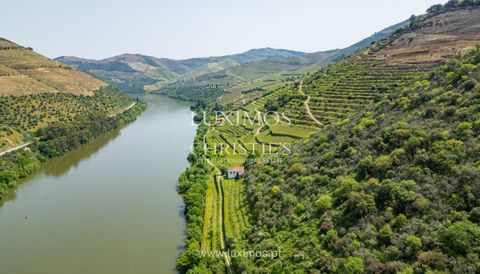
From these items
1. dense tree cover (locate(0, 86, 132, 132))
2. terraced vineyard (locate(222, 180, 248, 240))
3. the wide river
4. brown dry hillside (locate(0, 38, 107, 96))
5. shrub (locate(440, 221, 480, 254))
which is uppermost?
brown dry hillside (locate(0, 38, 107, 96))

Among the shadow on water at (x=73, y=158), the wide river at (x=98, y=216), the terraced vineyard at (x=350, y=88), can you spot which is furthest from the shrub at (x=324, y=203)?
the shadow on water at (x=73, y=158)

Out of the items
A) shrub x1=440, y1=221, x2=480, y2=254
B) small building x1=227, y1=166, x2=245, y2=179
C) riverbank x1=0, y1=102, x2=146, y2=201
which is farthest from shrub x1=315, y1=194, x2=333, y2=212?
riverbank x1=0, y1=102, x2=146, y2=201

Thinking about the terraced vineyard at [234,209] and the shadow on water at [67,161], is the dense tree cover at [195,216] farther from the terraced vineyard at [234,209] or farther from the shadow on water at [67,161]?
the shadow on water at [67,161]

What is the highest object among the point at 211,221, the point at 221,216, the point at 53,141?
the point at 53,141

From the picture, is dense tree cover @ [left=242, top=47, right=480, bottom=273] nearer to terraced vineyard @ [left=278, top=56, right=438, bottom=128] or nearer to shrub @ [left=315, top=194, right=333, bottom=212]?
shrub @ [left=315, top=194, right=333, bottom=212]

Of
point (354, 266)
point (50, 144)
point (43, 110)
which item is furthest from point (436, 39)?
point (43, 110)

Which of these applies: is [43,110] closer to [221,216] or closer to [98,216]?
[98,216]

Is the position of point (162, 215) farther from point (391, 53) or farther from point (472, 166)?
point (391, 53)

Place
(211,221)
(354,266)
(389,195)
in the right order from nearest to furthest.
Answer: (354,266) < (389,195) < (211,221)
